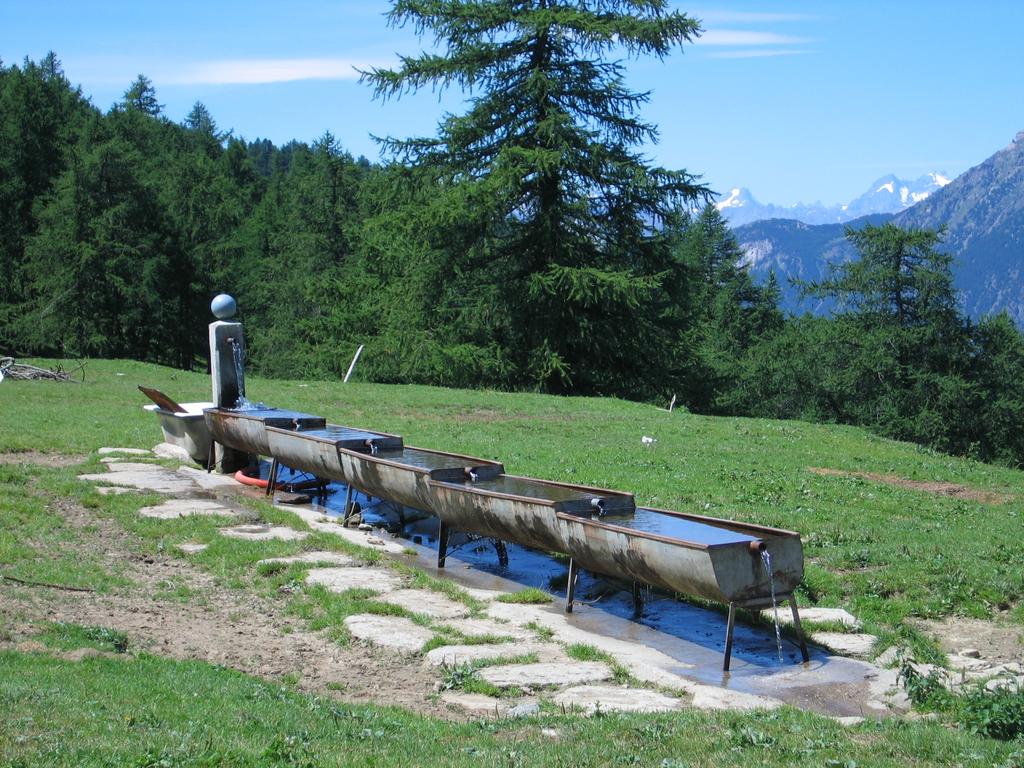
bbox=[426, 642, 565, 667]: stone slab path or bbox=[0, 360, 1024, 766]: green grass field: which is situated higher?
bbox=[0, 360, 1024, 766]: green grass field

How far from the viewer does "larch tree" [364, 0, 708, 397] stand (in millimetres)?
→ 33375

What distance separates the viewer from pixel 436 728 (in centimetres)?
604

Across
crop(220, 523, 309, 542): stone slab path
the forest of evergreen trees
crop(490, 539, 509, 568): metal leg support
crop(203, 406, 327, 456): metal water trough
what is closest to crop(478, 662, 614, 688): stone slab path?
crop(490, 539, 509, 568): metal leg support

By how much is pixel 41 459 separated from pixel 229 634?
8.48 meters

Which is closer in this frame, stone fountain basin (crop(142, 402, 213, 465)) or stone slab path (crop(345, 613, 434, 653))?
stone slab path (crop(345, 613, 434, 653))

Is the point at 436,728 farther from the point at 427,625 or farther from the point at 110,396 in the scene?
the point at 110,396

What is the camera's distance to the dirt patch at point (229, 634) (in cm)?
729

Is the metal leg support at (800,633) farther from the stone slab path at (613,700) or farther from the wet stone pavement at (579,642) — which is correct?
the stone slab path at (613,700)

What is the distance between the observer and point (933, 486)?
16031mm

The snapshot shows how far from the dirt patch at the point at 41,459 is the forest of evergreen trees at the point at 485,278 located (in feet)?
62.4

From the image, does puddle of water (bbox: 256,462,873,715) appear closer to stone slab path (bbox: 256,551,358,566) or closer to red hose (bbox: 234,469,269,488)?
Answer: stone slab path (bbox: 256,551,358,566)

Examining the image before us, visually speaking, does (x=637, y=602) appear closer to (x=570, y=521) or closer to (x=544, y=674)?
(x=570, y=521)

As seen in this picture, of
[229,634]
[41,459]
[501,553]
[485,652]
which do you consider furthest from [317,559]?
[41,459]

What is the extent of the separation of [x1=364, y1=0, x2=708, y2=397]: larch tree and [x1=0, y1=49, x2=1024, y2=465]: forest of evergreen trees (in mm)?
97
